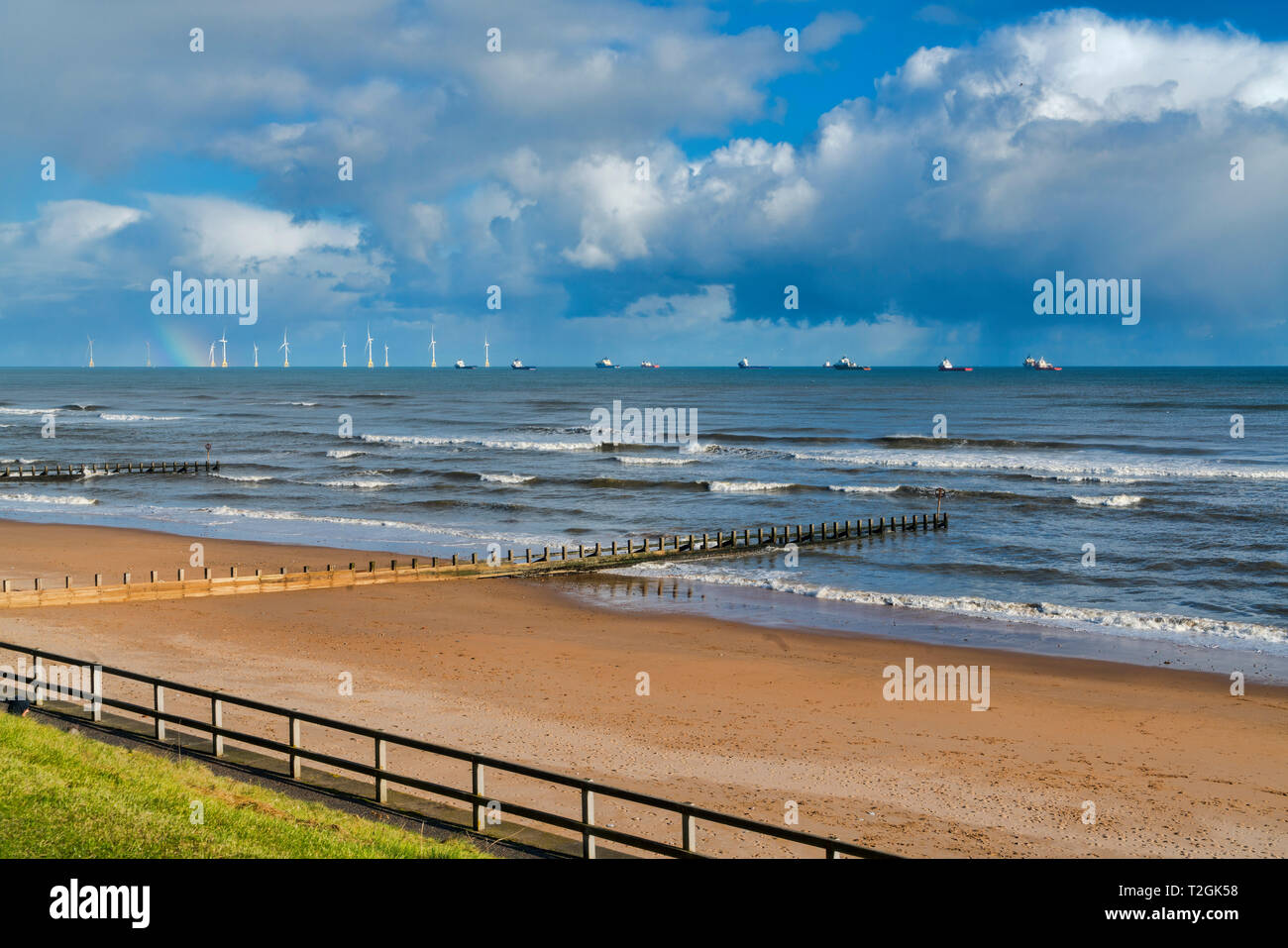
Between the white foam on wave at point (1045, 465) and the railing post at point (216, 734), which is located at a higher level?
the white foam on wave at point (1045, 465)

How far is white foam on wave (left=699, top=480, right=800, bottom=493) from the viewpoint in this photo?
64125mm

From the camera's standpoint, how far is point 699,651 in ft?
91.0

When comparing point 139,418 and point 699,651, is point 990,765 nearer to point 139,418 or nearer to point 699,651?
point 699,651

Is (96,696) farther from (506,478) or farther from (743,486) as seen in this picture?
Result: (506,478)

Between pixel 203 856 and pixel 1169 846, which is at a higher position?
pixel 203 856

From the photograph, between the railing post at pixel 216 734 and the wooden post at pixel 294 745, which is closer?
the wooden post at pixel 294 745

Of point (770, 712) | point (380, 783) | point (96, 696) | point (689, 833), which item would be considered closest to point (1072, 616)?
point (770, 712)

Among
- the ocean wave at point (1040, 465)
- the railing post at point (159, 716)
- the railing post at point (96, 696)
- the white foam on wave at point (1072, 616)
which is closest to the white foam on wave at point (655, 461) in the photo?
the ocean wave at point (1040, 465)

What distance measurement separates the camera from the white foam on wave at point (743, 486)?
6412 centimetres

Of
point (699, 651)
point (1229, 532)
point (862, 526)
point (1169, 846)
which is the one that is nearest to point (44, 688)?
point (699, 651)

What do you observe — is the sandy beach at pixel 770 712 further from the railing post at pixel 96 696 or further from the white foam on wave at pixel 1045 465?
the white foam on wave at pixel 1045 465

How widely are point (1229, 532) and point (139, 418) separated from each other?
127 m

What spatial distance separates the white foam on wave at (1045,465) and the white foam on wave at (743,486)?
537 inches

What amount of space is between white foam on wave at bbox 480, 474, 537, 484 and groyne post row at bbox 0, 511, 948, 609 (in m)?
22.0
